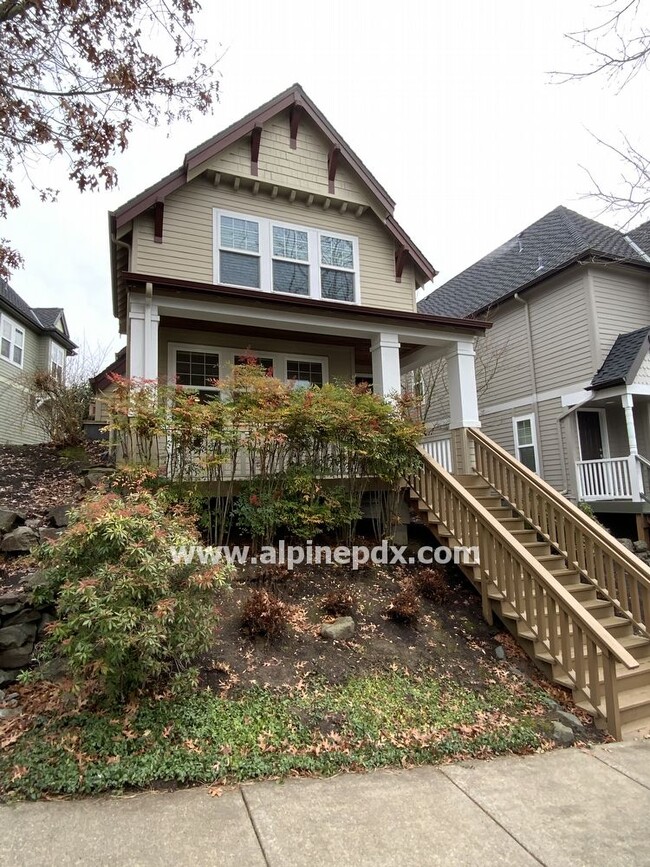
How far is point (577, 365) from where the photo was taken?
1226 centimetres

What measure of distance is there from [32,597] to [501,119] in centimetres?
706

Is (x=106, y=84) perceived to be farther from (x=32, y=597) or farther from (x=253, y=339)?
(x=32, y=597)

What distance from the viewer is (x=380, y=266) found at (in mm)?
10570

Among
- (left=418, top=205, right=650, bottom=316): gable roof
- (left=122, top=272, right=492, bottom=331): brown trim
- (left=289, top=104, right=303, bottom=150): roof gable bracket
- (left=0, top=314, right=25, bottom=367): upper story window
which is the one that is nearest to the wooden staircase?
(left=122, top=272, right=492, bottom=331): brown trim

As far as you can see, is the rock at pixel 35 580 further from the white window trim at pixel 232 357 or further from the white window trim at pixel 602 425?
the white window trim at pixel 602 425

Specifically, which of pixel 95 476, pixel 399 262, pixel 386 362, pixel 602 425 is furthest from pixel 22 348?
pixel 602 425

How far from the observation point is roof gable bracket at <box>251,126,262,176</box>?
30.6 feet

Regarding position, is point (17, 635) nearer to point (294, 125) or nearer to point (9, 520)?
point (9, 520)

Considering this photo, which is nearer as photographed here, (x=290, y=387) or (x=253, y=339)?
(x=290, y=387)

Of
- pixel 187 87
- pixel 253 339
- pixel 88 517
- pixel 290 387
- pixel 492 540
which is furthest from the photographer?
pixel 253 339

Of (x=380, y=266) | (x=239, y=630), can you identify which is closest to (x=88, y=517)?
(x=239, y=630)

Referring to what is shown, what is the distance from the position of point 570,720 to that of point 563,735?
259 millimetres

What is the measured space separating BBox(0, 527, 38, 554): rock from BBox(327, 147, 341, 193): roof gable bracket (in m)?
8.46

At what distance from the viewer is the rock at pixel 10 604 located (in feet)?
14.0
